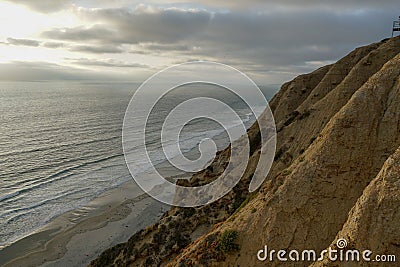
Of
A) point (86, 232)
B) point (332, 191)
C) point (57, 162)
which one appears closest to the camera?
point (332, 191)

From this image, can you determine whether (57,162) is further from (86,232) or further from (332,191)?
(332,191)

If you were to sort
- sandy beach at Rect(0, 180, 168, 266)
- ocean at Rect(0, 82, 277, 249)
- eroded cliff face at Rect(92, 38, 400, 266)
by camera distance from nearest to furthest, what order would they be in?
eroded cliff face at Rect(92, 38, 400, 266) → sandy beach at Rect(0, 180, 168, 266) → ocean at Rect(0, 82, 277, 249)

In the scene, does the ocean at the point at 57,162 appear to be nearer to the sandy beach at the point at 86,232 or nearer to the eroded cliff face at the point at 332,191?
the sandy beach at the point at 86,232

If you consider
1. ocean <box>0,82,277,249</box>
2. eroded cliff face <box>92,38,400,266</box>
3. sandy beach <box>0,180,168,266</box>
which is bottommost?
sandy beach <box>0,180,168,266</box>

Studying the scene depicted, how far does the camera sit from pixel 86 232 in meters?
36.1

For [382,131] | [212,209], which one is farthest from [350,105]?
[212,209]

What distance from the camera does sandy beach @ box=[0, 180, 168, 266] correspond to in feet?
102

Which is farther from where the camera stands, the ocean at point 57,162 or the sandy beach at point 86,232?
the ocean at point 57,162

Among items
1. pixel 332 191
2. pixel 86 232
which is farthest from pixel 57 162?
pixel 332 191

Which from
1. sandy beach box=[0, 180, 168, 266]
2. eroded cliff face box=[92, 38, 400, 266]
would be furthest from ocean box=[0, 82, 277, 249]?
eroded cliff face box=[92, 38, 400, 266]

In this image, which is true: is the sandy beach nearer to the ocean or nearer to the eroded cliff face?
the ocean

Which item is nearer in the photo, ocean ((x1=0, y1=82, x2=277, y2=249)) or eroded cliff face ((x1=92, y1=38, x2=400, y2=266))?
eroded cliff face ((x1=92, y1=38, x2=400, y2=266))

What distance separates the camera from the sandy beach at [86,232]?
31156mm

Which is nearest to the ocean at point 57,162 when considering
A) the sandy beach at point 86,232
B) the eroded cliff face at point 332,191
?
the sandy beach at point 86,232
